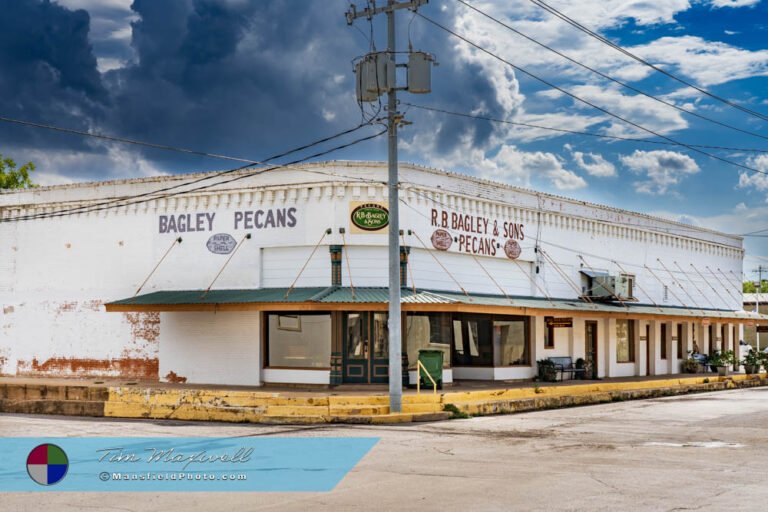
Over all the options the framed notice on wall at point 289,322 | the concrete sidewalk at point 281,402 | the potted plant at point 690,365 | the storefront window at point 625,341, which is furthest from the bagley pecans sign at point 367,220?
the potted plant at point 690,365

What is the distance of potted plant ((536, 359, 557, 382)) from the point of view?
101ft

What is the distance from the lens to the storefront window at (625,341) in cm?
3662

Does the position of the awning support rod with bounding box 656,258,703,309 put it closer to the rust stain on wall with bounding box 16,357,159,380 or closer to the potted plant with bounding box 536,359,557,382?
the potted plant with bounding box 536,359,557,382

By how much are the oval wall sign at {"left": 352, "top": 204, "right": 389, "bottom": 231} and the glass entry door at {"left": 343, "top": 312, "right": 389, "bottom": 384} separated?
2.62 m

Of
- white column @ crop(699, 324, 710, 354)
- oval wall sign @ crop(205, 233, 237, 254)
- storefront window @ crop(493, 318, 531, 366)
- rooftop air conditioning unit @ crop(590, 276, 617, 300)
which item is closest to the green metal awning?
storefront window @ crop(493, 318, 531, 366)

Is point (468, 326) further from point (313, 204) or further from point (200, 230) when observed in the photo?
point (200, 230)

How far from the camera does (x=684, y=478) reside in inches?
476

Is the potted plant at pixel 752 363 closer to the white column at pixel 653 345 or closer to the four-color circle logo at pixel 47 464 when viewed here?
the white column at pixel 653 345

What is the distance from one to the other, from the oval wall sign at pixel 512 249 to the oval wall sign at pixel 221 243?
31.4 ft

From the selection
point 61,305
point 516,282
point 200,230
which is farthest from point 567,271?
point 61,305

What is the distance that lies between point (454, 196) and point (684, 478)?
18.0 metres

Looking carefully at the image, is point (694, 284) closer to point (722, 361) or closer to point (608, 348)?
point (722, 361)

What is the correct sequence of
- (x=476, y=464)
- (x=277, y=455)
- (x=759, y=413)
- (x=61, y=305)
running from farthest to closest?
(x=61, y=305) < (x=759, y=413) < (x=277, y=455) < (x=476, y=464)

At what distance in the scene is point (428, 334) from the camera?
28.1 metres
